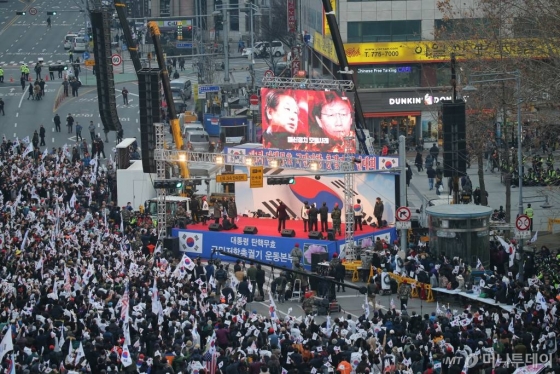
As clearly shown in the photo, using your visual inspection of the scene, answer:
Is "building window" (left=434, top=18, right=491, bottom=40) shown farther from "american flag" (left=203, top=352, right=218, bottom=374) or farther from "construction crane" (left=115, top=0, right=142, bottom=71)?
"american flag" (left=203, top=352, right=218, bottom=374)

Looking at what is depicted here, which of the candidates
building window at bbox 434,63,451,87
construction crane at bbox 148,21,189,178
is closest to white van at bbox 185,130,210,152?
building window at bbox 434,63,451,87

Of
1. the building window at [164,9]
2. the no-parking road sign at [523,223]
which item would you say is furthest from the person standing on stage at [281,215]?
the building window at [164,9]

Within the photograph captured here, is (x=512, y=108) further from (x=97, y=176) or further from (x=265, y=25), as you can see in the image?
(x=265, y=25)

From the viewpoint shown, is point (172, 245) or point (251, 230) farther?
point (172, 245)

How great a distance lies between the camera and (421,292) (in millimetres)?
43094

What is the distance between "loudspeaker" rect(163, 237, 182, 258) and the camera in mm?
51125

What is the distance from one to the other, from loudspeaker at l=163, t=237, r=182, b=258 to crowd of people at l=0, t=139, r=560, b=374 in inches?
77.0

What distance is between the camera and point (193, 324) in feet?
117

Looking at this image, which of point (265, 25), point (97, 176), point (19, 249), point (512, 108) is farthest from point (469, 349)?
point (265, 25)

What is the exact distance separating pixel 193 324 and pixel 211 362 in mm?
3353

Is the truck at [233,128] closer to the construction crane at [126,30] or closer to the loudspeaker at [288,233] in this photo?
the construction crane at [126,30]

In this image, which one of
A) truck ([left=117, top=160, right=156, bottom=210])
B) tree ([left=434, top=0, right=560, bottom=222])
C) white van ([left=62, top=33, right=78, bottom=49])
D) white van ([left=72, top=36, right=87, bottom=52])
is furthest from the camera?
white van ([left=62, top=33, right=78, bottom=49])

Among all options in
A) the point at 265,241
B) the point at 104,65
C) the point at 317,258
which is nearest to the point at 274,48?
the point at 104,65

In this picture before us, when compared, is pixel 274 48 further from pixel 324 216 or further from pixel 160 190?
pixel 324 216
